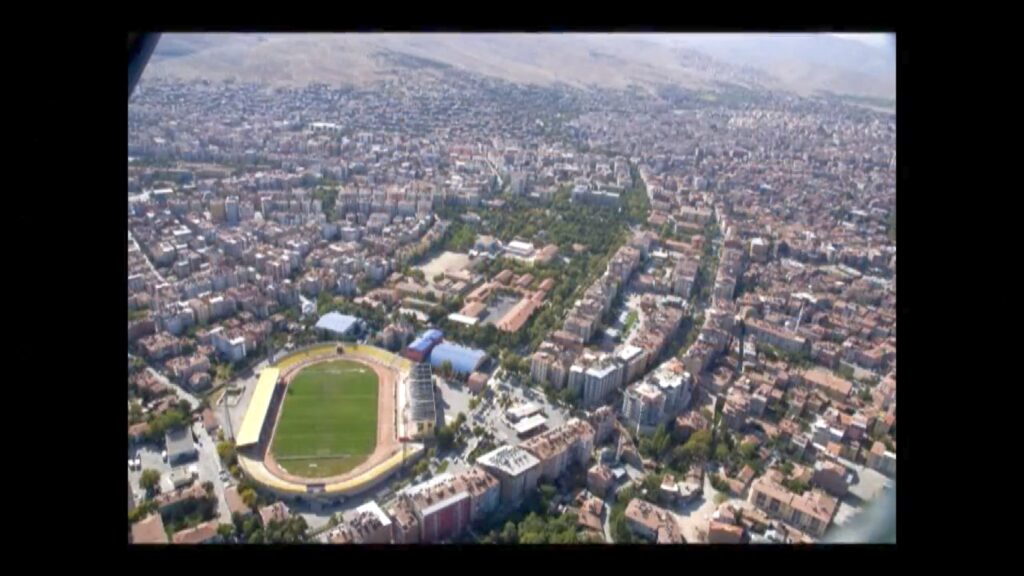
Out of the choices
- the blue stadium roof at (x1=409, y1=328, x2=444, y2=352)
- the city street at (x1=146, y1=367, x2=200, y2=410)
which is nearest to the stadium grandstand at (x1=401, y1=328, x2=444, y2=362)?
the blue stadium roof at (x1=409, y1=328, x2=444, y2=352)

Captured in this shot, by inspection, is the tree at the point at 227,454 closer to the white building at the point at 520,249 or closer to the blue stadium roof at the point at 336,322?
the blue stadium roof at the point at 336,322

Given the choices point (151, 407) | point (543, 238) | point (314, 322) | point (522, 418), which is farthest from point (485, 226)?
point (151, 407)

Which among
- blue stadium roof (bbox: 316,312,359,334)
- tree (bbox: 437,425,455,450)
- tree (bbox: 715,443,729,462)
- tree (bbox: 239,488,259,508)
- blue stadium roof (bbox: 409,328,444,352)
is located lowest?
tree (bbox: 239,488,259,508)

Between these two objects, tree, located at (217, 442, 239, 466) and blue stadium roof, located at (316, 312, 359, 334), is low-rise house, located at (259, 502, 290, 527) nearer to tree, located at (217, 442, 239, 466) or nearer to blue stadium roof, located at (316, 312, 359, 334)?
tree, located at (217, 442, 239, 466)

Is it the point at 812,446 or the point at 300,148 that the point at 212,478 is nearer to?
the point at 812,446

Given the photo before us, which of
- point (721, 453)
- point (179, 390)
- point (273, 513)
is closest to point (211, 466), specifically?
point (273, 513)

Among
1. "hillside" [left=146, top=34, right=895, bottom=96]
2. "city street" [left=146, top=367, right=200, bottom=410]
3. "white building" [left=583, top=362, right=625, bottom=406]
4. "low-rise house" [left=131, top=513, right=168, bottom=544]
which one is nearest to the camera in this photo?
"low-rise house" [left=131, top=513, right=168, bottom=544]
